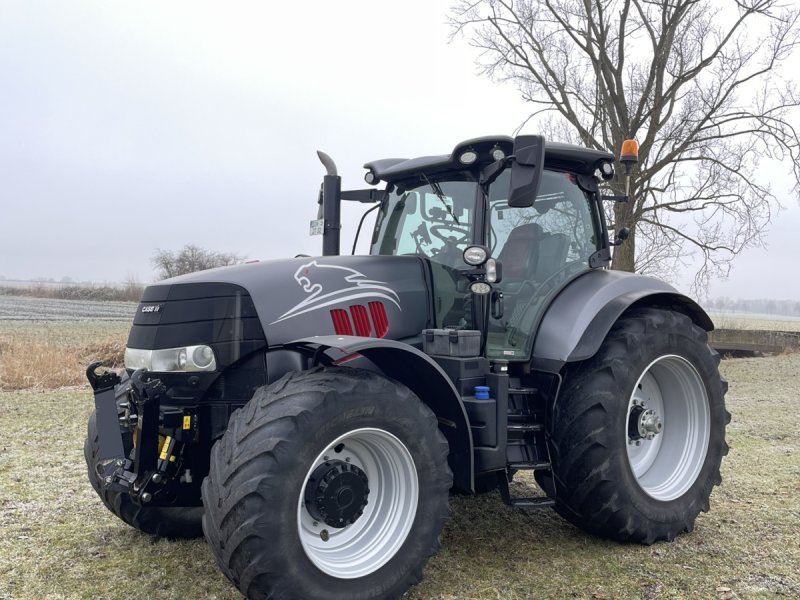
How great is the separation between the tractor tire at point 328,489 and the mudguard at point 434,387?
0.53 feet

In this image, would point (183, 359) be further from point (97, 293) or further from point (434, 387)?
Result: point (97, 293)

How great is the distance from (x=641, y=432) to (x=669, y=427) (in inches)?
17.2

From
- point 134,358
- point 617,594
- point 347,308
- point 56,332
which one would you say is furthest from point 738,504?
point 56,332

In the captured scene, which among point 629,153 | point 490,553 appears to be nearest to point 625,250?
point 629,153

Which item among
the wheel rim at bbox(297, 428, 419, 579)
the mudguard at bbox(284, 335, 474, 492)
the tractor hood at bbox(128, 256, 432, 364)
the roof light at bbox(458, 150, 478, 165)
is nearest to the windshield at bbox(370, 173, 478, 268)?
the roof light at bbox(458, 150, 478, 165)

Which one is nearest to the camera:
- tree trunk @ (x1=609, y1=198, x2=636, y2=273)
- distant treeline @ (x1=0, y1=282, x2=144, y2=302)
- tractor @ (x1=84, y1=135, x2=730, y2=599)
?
tractor @ (x1=84, y1=135, x2=730, y2=599)

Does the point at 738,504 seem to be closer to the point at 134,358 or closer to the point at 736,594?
the point at 736,594

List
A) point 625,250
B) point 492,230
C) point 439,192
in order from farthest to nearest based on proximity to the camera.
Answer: point 625,250 → point 439,192 → point 492,230

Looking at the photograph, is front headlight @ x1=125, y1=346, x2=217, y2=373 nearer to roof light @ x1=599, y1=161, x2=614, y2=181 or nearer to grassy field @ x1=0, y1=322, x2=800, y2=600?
grassy field @ x1=0, y1=322, x2=800, y2=600

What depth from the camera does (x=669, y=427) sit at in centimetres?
471

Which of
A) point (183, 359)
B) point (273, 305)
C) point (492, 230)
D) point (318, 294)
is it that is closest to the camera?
point (183, 359)

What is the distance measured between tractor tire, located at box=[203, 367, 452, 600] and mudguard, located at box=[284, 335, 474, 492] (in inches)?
6.3

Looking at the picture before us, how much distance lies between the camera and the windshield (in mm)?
4234

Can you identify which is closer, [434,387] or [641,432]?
[434,387]
